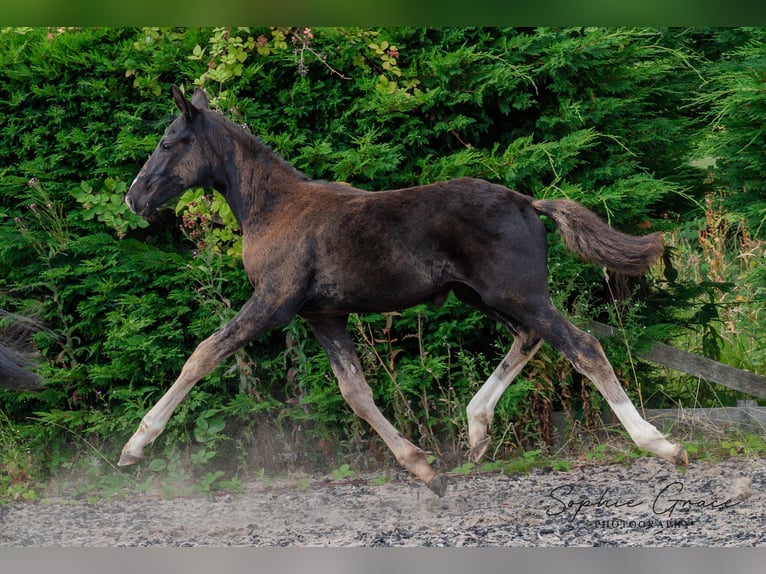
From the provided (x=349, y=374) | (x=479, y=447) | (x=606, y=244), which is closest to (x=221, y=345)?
(x=349, y=374)

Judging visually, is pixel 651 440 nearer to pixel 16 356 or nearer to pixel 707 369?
pixel 707 369

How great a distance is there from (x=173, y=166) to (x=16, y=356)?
1.44 metres

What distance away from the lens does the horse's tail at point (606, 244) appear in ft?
15.3

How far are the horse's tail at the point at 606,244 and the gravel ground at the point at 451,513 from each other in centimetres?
132

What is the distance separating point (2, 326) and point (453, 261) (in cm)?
269

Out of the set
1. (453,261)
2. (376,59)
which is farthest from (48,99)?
(453,261)

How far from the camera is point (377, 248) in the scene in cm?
464

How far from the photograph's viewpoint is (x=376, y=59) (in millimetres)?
6652

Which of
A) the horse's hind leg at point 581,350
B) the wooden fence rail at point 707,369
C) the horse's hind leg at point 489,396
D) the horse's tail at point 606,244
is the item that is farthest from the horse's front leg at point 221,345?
the wooden fence rail at point 707,369

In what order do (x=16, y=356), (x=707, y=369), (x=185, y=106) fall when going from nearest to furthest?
(x=185, y=106), (x=16, y=356), (x=707, y=369)

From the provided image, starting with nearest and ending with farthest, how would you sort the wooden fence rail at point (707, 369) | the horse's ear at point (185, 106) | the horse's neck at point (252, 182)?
the horse's ear at point (185, 106), the horse's neck at point (252, 182), the wooden fence rail at point (707, 369)

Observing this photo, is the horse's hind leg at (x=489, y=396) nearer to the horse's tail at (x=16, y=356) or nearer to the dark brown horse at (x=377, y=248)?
the dark brown horse at (x=377, y=248)
